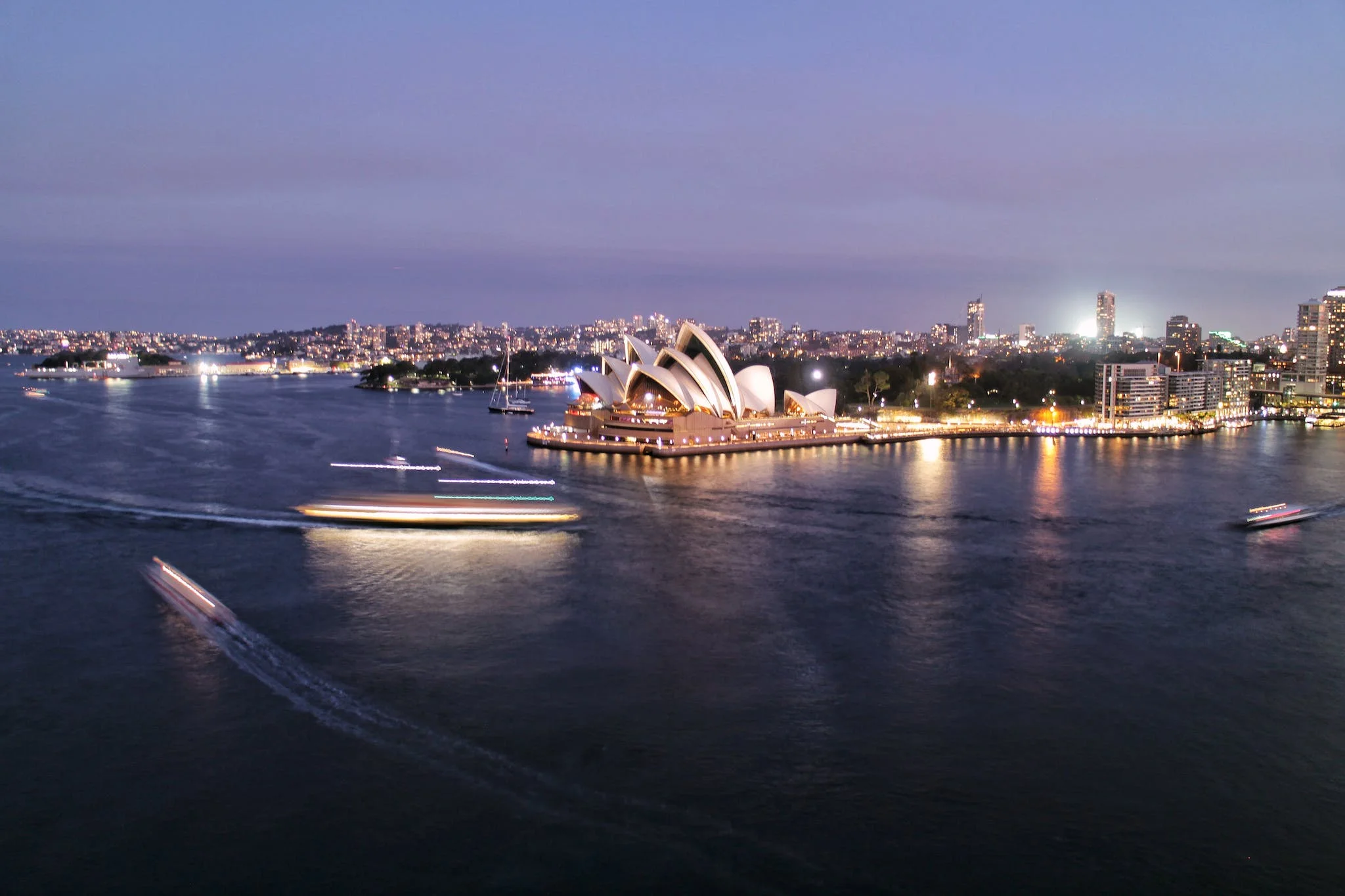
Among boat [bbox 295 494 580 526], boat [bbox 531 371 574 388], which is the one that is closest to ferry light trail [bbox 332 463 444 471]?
boat [bbox 295 494 580 526]

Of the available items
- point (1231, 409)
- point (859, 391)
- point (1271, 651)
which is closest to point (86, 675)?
point (1271, 651)

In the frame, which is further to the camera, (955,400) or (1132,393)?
(955,400)

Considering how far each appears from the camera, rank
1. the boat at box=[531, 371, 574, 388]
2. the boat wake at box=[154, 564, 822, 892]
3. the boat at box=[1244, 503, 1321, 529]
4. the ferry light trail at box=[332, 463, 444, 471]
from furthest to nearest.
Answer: the boat at box=[531, 371, 574, 388] < the ferry light trail at box=[332, 463, 444, 471] < the boat at box=[1244, 503, 1321, 529] < the boat wake at box=[154, 564, 822, 892]

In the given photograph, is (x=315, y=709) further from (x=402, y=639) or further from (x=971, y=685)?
(x=971, y=685)

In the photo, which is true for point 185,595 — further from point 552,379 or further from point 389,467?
point 552,379

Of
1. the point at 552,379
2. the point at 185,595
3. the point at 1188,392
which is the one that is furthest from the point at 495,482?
the point at 552,379

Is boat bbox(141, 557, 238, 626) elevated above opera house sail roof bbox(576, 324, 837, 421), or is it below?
below

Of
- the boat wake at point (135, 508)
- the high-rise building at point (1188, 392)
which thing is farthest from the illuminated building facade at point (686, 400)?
the high-rise building at point (1188, 392)

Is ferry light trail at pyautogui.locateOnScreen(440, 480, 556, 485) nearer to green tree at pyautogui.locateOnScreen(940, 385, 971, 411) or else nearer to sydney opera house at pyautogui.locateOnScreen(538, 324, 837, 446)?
sydney opera house at pyautogui.locateOnScreen(538, 324, 837, 446)
